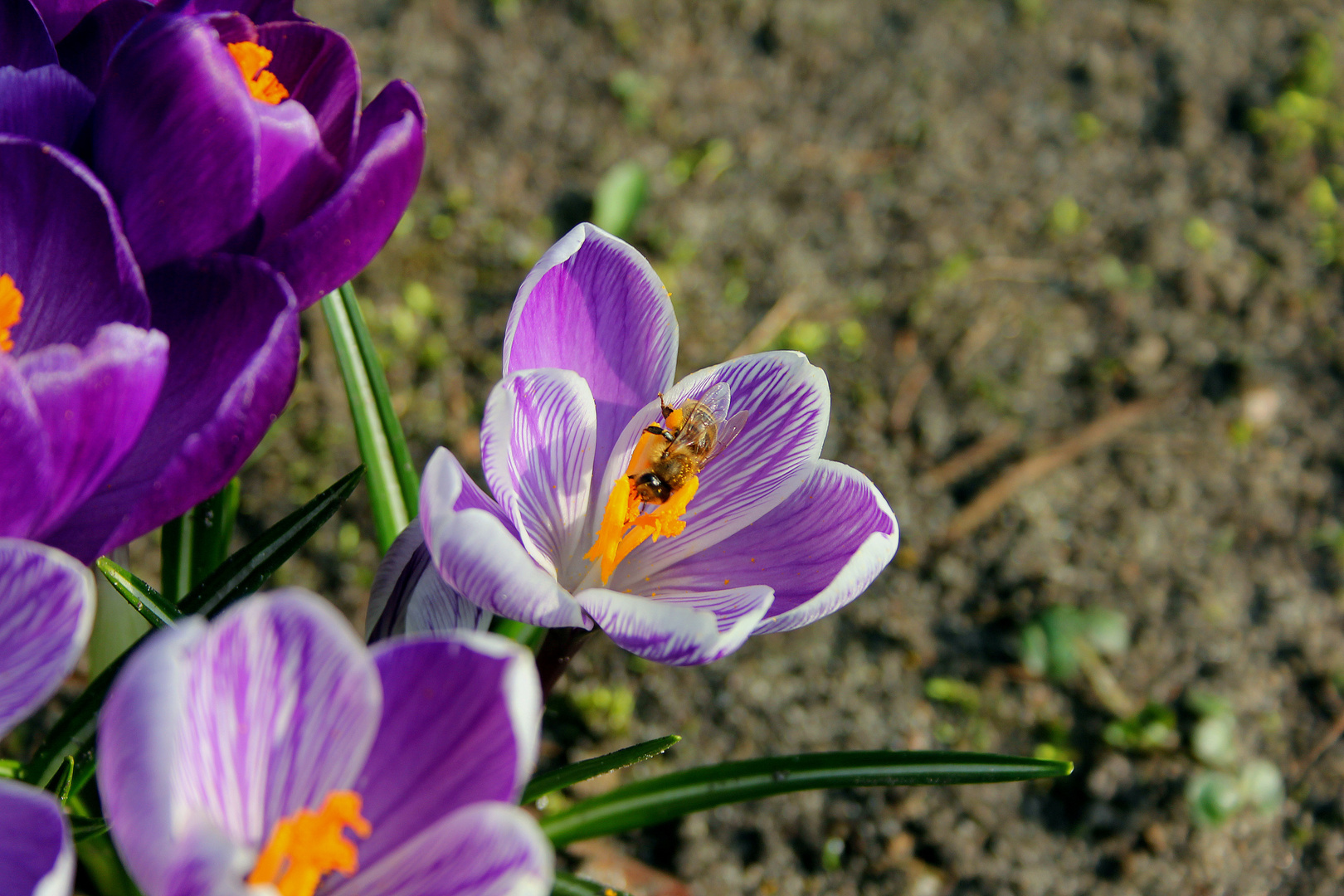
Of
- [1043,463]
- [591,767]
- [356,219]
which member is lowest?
[1043,463]

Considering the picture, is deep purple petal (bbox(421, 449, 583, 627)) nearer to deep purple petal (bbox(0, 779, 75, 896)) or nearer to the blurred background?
deep purple petal (bbox(0, 779, 75, 896))

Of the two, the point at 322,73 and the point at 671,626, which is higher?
the point at 322,73

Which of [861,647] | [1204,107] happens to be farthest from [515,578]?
[1204,107]

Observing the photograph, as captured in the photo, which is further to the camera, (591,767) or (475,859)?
(591,767)

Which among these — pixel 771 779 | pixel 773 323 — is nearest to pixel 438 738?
pixel 771 779

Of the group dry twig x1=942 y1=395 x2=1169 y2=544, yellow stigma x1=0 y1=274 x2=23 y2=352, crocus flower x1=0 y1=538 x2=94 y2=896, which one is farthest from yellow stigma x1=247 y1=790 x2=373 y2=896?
dry twig x1=942 y1=395 x2=1169 y2=544

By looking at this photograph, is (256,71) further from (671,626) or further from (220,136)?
(671,626)
